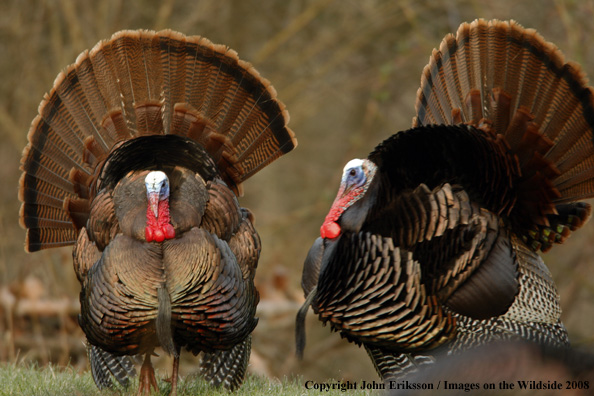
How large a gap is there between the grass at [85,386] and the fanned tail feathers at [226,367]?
0.06 m

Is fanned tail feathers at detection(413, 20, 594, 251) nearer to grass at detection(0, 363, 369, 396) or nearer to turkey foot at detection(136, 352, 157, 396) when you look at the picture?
grass at detection(0, 363, 369, 396)

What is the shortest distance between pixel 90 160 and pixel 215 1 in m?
4.63

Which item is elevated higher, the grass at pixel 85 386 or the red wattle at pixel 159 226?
the red wattle at pixel 159 226

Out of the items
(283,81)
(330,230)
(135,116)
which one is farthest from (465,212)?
(283,81)

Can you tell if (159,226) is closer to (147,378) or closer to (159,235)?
(159,235)

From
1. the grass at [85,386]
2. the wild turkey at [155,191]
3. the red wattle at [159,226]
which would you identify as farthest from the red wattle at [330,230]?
the grass at [85,386]

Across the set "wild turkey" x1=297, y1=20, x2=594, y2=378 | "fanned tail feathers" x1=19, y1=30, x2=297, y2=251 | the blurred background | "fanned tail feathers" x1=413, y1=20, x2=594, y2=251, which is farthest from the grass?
the blurred background

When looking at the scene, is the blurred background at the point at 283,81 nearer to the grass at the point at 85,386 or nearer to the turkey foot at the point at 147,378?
the grass at the point at 85,386

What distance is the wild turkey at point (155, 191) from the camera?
13.8 feet

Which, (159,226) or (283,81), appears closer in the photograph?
(159,226)

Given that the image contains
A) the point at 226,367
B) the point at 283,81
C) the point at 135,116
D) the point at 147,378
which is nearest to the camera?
the point at 147,378

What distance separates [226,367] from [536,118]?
2.32 metres

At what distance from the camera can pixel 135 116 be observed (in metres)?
5.18

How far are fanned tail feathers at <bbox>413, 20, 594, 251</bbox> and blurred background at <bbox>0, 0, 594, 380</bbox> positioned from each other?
11.1ft
